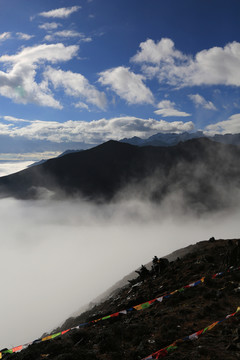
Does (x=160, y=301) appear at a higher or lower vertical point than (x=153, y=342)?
lower

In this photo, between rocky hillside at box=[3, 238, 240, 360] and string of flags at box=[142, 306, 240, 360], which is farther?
rocky hillside at box=[3, 238, 240, 360]

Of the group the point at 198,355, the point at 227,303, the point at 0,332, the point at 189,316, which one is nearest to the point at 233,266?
the point at 227,303

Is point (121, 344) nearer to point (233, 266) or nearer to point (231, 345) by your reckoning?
point (231, 345)

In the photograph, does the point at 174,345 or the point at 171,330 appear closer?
the point at 174,345

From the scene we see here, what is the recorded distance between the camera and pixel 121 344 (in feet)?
49.5

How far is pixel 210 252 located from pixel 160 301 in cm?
1506

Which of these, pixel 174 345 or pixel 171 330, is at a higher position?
pixel 174 345

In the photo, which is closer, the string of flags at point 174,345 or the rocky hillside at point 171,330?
the string of flags at point 174,345

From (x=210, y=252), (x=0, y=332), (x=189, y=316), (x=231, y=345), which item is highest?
(x=231, y=345)

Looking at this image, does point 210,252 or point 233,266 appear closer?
point 233,266

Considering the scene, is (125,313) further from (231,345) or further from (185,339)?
(231,345)

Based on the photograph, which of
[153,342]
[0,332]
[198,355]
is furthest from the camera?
[0,332]

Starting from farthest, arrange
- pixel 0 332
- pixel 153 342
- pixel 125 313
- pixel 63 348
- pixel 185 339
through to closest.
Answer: pixel 0 332 < pixel 125 313 < pixel 63 348 < pixel 153 342 < pixel 185 339

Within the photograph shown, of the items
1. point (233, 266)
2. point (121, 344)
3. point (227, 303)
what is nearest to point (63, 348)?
point (121, 344)
